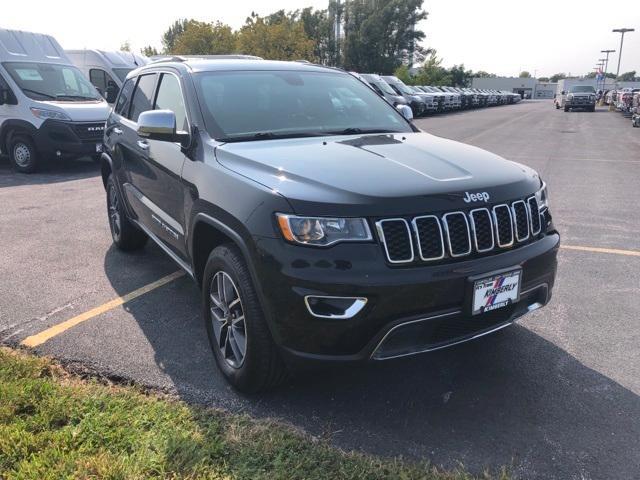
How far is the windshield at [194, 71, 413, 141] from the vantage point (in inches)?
147

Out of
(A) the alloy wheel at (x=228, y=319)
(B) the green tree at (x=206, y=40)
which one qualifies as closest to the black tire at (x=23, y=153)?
(A) the alloy wheel at (x=228, y=319)

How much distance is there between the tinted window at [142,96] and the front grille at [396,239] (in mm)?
2837

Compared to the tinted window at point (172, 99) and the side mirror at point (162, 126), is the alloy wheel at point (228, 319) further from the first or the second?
the tinted window at point (172, 99)

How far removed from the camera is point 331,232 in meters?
2.66

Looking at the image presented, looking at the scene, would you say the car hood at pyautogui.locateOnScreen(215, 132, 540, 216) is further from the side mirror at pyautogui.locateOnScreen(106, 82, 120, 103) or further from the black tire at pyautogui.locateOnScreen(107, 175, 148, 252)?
the side mirror at pyautogui.locateOnScreen(106, 82, 120, 103)

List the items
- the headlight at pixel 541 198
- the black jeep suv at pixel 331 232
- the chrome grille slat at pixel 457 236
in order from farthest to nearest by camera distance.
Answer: the headlight at pixel 541 198 → the chrome grille slat at pixel 457 236 → the black jeep suv at pixel 331 232

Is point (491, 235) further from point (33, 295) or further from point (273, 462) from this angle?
point (33, 295)

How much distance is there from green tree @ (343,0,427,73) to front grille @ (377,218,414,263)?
219 ft

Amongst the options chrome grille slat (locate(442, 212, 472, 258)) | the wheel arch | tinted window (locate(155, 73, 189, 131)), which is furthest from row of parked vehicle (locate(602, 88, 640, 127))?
chrome grille slat (locate(442, 212, 472, 258))

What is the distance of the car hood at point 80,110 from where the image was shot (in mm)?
11247

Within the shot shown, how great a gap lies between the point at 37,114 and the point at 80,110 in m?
0.78

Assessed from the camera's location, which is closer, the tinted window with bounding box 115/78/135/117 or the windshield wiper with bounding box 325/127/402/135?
the windshield wiper with bounding box 325/127/402/135

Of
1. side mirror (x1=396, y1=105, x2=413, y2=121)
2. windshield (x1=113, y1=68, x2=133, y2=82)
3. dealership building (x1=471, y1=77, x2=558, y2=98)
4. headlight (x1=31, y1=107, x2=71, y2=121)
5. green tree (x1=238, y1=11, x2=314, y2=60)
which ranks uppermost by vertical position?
green tree (x1=238, y1=11, x2=314, y2=60)

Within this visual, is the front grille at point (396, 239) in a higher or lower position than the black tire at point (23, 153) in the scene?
higher
